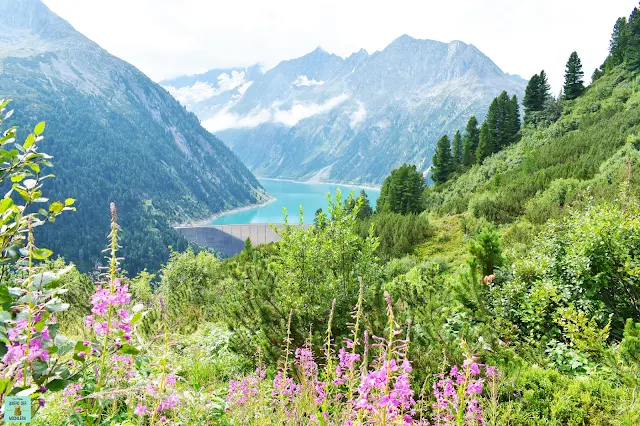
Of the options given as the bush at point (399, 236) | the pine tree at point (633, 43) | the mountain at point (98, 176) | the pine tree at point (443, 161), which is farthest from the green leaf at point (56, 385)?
the mountain at point (98, 176)

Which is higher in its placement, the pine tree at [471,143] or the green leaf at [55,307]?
the pine tree at [471,143]

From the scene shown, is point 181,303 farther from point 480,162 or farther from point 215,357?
point 480,162

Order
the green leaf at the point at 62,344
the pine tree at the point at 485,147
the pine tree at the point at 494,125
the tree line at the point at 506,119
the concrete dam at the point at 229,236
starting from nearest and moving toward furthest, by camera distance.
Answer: the green leaf at the point at 62,344 → the tree line at the point at 506,119 → the pine tree at the point at 485,147 → the pine tree at the point at 494,125 → the concrete dam at the point at 229,236

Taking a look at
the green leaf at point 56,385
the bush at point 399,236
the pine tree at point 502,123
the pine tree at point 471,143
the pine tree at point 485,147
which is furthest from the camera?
the pine tree at point 471,143

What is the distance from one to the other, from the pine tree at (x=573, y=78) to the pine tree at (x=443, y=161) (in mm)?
13380

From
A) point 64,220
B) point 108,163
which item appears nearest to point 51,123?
point 108,163

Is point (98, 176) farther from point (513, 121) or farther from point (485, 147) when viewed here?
point (513, 121)

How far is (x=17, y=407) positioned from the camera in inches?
50.3

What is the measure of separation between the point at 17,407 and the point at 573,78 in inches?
1996

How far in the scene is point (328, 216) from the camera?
687 centimetres

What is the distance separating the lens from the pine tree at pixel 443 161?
46.2 meters

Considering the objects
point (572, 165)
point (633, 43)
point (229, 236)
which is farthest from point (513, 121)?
point (229, 236)

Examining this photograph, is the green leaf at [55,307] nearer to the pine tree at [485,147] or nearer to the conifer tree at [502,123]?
the pine tree at [485,147]

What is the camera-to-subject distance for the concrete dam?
108 meters
